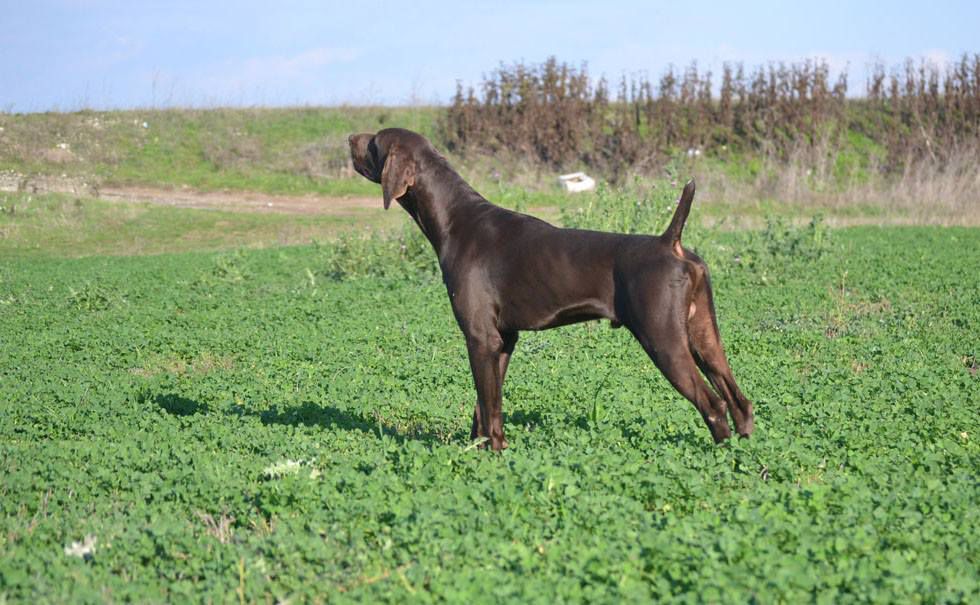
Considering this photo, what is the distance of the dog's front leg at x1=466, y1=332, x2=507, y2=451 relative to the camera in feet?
22.7

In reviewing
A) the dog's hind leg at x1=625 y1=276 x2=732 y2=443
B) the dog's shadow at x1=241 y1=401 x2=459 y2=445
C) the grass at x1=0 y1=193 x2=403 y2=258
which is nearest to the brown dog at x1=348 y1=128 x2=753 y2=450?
the dog's hind leg at x1=625 y1=276 x2=732 y2=443

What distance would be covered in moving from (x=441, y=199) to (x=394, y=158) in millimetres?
451

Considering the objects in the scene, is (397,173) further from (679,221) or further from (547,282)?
(679,221)

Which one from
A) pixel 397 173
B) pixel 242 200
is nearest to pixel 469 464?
pixel 397 173

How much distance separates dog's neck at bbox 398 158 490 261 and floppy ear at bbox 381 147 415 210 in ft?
0.20

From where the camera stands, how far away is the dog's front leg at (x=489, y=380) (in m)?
6.93

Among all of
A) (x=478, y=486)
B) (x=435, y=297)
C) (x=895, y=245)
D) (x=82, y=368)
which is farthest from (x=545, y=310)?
(x=895, y=245)

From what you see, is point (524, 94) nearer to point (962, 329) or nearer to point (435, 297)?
point (435, 297)

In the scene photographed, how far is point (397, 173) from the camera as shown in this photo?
295 inches

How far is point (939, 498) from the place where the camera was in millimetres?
5363

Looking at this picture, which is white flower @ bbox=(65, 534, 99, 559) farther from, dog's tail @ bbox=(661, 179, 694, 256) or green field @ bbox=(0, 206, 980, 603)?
dog's tail @ bbox=(661, 179, 694, 256)

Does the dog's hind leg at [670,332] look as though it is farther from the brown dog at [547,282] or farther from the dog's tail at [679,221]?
the dog's tail at [679,221]

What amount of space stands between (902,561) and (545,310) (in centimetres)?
279

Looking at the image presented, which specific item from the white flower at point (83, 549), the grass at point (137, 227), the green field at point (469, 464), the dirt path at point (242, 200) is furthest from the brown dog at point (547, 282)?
the dirt path at point (242, 200)
